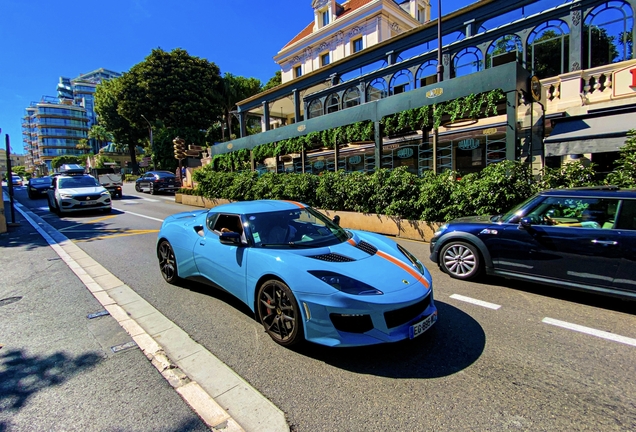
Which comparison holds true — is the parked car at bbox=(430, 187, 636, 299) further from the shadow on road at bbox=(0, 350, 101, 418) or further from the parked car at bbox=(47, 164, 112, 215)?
the parked car at bbox=(47, 164, 112, 215)

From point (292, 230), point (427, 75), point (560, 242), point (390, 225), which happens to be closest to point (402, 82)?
point (427, 75)

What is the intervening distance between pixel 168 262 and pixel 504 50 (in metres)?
16.7

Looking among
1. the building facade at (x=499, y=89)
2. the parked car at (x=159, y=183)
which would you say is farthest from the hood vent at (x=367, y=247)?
the parked car at (x=159, y=183)

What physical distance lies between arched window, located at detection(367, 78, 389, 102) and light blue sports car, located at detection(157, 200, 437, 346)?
17187mm

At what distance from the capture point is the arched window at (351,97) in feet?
69.9

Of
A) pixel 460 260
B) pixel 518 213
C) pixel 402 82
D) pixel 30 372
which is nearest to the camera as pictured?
pixel 30 372

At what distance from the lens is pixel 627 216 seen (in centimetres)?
404

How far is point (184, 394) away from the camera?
2682 mm

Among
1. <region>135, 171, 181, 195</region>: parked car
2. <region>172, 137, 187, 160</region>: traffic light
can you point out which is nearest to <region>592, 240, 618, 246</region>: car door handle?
<region>172, 137, 187, 160</region>: traffic light

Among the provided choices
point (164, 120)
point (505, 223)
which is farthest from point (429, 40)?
point (164, 120)

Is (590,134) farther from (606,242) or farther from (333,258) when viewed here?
(333,258)

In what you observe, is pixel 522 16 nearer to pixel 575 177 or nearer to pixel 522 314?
pixel 575 177

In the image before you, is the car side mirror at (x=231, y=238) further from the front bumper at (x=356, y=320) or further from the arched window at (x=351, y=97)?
the arched window at (x=351, y=97)

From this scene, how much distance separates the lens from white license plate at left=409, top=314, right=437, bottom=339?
3.01 metres
